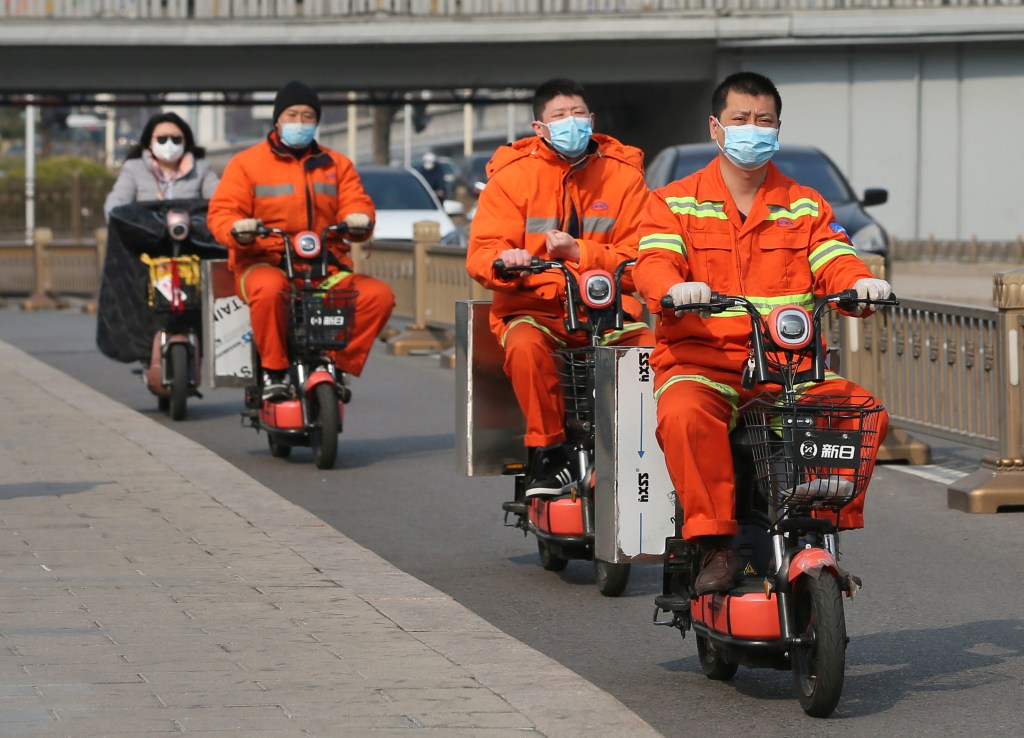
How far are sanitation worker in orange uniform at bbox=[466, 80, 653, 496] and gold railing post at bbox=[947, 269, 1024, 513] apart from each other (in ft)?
8.77

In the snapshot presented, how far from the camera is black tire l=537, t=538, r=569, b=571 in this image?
27.8 ft

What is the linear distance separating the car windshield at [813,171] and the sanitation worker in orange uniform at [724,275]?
41.7ft

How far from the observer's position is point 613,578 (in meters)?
7.85

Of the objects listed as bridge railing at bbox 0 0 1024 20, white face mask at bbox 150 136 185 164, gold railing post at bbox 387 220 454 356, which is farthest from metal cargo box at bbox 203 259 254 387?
bridge railing at bbox 0 0 1024 20

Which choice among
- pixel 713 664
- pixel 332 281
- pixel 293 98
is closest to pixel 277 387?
pixel 332 281

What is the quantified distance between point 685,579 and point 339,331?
528 cm

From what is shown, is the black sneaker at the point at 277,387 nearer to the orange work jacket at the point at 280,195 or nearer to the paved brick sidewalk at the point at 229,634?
the orange work jacket at the point at 280,195

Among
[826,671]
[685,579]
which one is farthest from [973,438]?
[826,671]

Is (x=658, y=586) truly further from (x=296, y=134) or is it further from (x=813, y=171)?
(x=813, y=171)

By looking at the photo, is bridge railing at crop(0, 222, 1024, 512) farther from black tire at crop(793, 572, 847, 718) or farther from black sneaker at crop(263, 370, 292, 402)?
black tire at crop(793, 572, 847, 718)

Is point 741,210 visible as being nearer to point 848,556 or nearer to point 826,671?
point 826,671

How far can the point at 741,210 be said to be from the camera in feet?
20.7

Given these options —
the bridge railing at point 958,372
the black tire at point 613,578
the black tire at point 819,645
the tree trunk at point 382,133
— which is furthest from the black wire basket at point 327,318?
the tree trunk at point 382,133

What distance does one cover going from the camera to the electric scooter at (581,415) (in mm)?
7812
